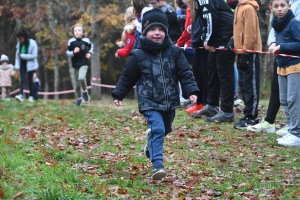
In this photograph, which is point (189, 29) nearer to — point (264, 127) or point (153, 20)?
point (264, 127)

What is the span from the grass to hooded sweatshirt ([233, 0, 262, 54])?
1.50 meters

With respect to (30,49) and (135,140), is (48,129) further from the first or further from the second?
(30,49)

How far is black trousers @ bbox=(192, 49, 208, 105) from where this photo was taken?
10516 mm

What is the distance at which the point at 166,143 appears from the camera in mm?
8383

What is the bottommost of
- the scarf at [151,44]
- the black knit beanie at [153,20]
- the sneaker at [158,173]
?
the sneaker at [158,173]

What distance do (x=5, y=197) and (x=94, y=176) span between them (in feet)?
4.42

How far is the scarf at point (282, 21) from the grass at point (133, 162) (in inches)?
70.4

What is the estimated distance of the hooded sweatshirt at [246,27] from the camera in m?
9.04

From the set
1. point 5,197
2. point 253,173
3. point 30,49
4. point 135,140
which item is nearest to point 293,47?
→ point 253,173

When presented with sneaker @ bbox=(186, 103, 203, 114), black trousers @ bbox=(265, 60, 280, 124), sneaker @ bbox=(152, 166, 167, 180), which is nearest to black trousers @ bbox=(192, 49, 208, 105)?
sneaker @ bbox=(186, 103, 203, 114)

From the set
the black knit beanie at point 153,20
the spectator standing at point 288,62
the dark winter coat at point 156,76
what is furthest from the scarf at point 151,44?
the spectator standing at point 288,62

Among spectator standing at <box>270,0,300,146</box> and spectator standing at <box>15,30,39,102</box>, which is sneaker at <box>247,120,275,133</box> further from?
spectator standing at <box>15,30,39,102</box>

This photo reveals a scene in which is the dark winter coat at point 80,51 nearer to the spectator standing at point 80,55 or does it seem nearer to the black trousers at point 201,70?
the spectator standing at point 80,55

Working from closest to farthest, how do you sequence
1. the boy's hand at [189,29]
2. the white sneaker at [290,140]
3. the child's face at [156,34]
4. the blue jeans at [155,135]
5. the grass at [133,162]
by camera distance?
the grass at [133,162]
the blue jeans at [155,135]
the child's face at [156,34]
the white sneaker at [290,140]
the boy's hand at [189,29]
